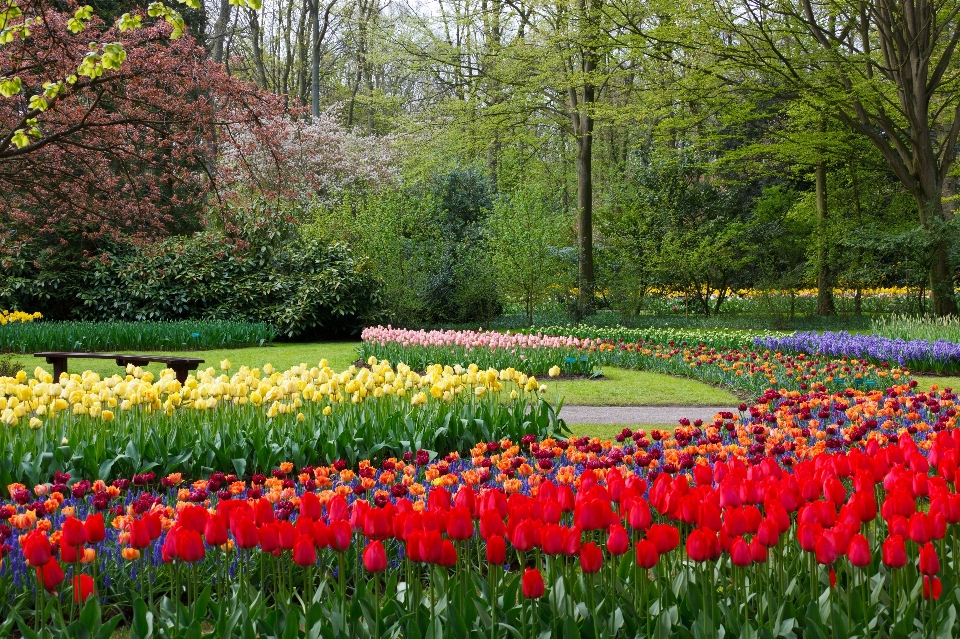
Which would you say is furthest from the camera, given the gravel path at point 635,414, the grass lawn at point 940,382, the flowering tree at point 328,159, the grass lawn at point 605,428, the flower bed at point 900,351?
the flowering tree at point 328,159

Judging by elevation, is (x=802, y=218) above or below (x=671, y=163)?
below

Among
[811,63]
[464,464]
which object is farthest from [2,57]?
[811,63]

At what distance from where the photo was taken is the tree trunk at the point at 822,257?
1992 centimetres

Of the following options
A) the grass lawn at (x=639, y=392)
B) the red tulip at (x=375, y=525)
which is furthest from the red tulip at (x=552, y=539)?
the grass lawn at (x=639, y=392)

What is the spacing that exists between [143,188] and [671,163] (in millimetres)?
14844

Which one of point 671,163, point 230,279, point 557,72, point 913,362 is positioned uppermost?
point 557,72

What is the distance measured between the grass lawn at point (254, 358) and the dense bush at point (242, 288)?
147 cm

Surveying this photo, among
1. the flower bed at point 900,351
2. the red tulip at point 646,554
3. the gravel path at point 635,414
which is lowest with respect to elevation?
the gravel path at point 635,414

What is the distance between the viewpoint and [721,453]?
405cm

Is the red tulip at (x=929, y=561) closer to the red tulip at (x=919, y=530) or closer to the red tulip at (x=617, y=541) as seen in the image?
the red tulip at (x=919, y=530)

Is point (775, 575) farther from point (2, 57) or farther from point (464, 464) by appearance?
point (2, 57)

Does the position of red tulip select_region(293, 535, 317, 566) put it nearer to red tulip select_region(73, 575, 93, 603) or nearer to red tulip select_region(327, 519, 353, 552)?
red tulip select_region(327, 519, 353, 552)

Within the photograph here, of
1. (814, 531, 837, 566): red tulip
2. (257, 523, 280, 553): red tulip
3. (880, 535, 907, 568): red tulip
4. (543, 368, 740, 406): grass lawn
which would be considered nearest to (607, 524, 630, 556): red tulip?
(814, 531, 837, 566): red tulip

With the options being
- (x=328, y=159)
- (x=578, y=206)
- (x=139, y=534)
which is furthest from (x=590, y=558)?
(x=328, y=159)
